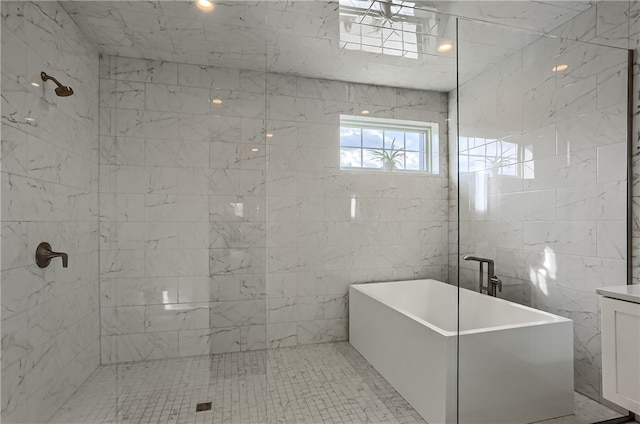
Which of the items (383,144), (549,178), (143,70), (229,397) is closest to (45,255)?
(143,70)

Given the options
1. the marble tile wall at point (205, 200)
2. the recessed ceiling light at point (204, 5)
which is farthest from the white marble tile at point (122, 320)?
the recessed ceiling light at point (204, 5)

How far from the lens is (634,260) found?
195 cm

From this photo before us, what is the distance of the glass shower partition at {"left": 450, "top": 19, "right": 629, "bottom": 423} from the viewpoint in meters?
1.83

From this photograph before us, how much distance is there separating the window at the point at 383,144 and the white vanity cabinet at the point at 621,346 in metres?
1.32

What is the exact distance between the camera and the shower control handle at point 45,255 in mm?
1700

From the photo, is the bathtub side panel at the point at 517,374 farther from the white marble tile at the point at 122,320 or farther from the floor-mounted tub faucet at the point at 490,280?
the white marble tile at the point at 122,320

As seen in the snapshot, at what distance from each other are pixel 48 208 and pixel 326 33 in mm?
1994

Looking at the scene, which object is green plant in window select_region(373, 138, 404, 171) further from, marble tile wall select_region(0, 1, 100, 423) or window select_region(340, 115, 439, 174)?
marble tile wall select_region(0, 1, 100, 423)

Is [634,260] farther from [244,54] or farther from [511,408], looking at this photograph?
[244,54]

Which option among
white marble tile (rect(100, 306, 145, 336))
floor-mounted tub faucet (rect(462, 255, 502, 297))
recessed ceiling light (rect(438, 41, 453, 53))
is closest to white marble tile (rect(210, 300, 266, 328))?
white marble tile (rect(100, 306, 145, 336))

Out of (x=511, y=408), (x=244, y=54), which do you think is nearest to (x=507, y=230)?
(x=511, y=408)

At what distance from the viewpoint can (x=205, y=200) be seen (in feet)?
6.38

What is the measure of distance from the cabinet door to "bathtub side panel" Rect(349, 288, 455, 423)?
68 cm

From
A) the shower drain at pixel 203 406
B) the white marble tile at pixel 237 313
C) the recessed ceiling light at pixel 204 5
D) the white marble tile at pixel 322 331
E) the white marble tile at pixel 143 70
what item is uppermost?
the recessed ceiling light at pixel 204 5
